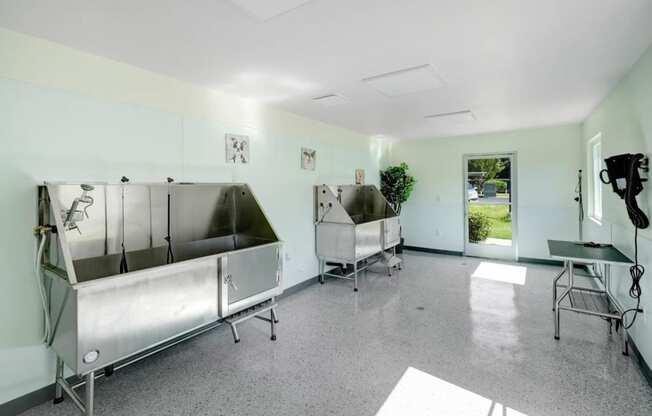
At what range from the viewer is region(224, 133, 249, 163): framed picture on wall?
3.30m

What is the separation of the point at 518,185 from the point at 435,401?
4.68 meters

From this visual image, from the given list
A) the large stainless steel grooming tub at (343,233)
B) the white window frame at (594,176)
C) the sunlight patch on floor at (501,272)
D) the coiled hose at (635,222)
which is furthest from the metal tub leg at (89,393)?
the white window frame at (594,176)

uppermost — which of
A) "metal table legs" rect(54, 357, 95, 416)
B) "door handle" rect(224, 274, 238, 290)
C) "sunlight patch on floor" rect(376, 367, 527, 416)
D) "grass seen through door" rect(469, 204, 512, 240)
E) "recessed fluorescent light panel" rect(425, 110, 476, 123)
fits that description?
"recessed fluorescent light panel" rect(425, 110, 476, 123)

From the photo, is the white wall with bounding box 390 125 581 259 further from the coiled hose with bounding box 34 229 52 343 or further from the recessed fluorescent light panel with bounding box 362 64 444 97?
the coiled hose with bounding box 34 229 52 343

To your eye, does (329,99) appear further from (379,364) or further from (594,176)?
(594,176)

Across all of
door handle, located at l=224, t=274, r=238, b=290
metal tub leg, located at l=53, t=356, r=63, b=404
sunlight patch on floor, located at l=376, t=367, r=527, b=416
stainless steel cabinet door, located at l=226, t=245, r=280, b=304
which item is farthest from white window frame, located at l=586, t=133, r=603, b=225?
metal tub leg, located at l=53, t=356, r=63, b=404

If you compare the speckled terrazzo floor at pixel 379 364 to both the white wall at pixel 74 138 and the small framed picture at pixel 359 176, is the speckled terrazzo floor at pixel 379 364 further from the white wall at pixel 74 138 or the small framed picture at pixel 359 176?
the small framed picture at pixel 359 176

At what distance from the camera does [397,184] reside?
6.21 metres

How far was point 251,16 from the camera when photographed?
1819 mm

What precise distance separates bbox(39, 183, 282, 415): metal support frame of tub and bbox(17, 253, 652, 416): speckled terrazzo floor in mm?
289

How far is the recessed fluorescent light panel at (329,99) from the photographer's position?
11.1 feet

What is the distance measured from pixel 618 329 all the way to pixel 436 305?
63.0 inches

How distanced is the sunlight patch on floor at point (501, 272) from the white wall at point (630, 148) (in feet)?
3.97

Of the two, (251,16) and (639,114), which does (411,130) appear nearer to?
(639,114)
